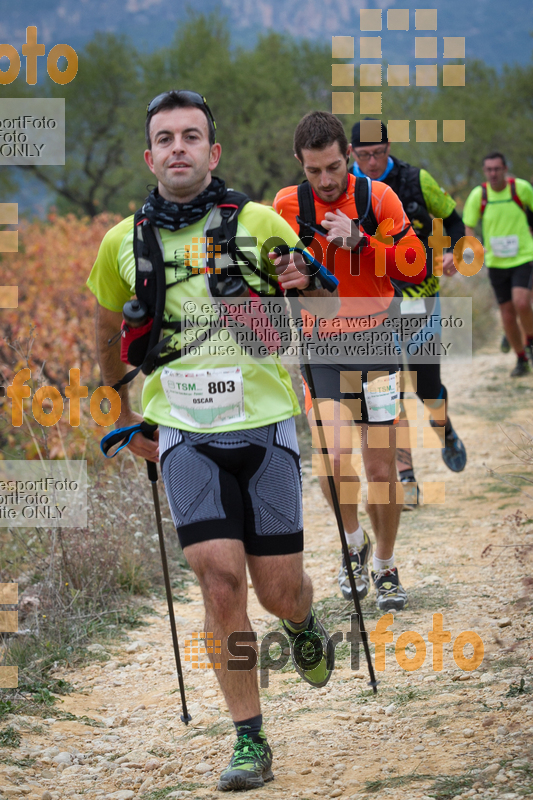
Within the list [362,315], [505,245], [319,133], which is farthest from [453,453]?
[505,245]

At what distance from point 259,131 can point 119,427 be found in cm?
3300

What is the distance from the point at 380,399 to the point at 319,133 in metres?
1.38

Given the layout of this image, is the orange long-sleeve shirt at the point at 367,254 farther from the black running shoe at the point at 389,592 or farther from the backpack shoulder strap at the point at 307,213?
the black running shoe at the point at 389,592

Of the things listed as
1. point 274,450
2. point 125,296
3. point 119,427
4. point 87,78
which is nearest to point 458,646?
point 274,450

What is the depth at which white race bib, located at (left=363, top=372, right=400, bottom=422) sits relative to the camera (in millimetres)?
4684

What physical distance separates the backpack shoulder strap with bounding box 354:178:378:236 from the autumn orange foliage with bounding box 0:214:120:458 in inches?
120

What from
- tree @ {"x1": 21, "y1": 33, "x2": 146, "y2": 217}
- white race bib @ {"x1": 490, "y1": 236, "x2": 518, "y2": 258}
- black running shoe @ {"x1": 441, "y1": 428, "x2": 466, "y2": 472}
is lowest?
black running shoe @ {"x1": 441, "y1": 428, "x2": 466, "y2": 472}

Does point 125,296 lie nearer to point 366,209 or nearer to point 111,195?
A: point 366,209

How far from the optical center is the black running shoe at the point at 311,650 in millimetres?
3553

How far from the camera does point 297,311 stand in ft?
12.6

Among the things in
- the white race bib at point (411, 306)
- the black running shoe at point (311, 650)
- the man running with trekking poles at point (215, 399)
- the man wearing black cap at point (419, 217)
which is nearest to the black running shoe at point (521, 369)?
the man wearing black cap at point (419, 217)

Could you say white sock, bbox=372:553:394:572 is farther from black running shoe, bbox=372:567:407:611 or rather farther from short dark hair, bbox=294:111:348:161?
short dark hair, bbox=294:111:348:161

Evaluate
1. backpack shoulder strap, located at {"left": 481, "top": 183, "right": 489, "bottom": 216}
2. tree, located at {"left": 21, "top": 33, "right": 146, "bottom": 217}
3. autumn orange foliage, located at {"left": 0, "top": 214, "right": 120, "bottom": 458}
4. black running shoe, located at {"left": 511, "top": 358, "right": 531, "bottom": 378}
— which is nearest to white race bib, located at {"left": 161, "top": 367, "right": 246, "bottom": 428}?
autumn orange foliage, located at {"left": 0, "top": 214, "right": 120, "bottom": 458}

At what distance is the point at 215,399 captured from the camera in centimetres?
316
